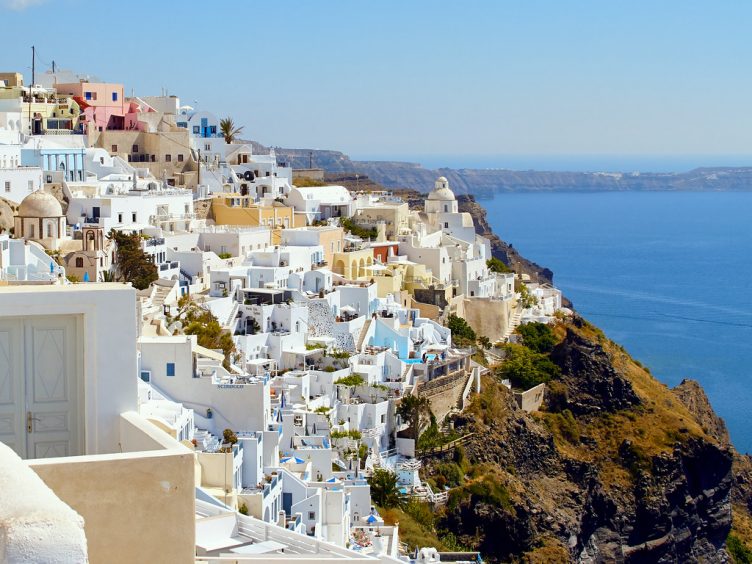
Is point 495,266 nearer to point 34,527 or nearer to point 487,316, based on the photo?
point 487,316

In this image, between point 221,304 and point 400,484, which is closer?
point 400,484

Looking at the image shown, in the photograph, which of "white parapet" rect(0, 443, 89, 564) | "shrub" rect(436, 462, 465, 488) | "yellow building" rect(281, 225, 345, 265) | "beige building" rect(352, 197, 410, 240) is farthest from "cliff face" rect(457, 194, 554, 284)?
"white parapet" rect(0, 443, 89, 564)

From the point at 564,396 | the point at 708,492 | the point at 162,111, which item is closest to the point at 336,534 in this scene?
the point at 564,396

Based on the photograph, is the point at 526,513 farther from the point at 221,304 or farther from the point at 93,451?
the point at 93,451

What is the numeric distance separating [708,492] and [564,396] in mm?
4259

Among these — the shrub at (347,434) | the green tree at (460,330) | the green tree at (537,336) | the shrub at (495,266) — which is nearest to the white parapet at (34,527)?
the shrub at (347,434)

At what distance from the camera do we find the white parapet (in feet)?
8.38

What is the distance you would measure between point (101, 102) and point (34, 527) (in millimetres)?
31497

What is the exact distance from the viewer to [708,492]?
29.8 meters

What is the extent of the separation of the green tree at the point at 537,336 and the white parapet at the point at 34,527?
27.7 metres

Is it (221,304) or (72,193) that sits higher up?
(72,193)

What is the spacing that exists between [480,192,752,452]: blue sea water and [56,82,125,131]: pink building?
21.0 metres

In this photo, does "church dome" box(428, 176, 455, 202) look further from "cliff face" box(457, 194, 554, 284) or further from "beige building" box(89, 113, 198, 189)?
"beige building" box(89, 113, 198, 189)

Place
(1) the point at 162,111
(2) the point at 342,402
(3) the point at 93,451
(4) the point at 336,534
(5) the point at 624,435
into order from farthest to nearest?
(1) the point at 162,111 → (5) the point at 624,435 → (2) the point at 342,402 → (4) the point at 336,534 → (3) the point at 93,451
